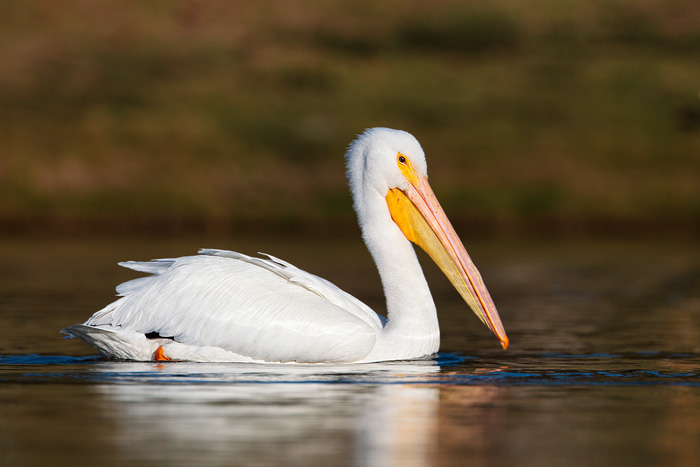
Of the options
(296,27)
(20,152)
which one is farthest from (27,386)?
(296,27)

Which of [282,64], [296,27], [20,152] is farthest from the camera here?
[296,27]

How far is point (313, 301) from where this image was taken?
985 centimetres

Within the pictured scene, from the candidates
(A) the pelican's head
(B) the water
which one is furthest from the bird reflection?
(A) the pelican's head

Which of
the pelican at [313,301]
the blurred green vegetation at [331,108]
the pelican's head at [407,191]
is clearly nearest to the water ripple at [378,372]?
the pelican at [313,301]

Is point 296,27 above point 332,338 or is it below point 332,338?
above

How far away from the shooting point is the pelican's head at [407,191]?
Answer: 1039 cm

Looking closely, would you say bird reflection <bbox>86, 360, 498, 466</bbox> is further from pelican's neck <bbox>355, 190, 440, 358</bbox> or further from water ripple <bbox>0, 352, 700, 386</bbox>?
pelican's neck <bbox>355, 190, 440, 358</bbox>

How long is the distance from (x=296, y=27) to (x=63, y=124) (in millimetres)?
19657

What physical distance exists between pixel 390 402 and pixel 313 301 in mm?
1811

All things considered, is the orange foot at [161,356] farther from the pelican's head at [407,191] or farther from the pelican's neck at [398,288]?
the pelican's head at [407,191]

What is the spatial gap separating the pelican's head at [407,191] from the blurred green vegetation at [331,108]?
28.8m

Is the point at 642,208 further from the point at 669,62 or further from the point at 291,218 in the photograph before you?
the point at 669,62

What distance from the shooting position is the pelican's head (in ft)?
34.1

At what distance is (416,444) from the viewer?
6949 mm
